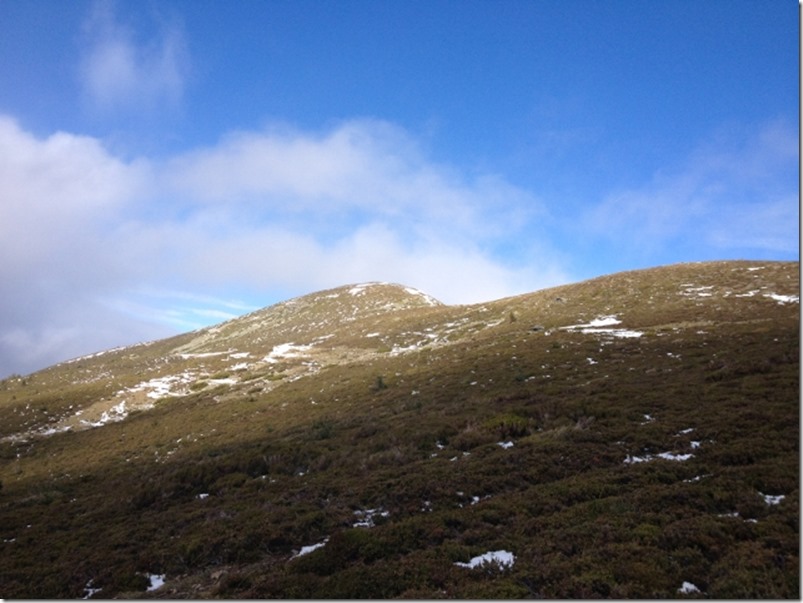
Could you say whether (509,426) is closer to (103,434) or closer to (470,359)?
(470,359)

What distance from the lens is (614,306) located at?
4797 cm

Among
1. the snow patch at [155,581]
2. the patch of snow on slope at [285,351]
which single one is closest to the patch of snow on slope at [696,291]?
the patch of snow on slope at [285,351]

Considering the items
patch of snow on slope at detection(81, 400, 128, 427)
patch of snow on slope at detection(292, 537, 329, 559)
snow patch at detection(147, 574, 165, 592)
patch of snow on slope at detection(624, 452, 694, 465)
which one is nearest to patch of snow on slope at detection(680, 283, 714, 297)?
patch of snow on slope at detection(624, 452, 694, 465)

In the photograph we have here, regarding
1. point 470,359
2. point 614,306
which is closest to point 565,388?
point 470,359

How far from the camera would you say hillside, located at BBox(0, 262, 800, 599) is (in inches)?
333

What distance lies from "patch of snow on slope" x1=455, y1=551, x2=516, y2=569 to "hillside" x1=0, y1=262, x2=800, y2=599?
66mm

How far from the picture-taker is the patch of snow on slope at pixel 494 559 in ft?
28.4

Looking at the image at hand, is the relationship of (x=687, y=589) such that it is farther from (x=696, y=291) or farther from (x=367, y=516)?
(x=696, y=291)

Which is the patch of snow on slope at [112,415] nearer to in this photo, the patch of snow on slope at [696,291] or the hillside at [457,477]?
the hillside at [457,477]

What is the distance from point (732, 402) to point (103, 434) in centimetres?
4046

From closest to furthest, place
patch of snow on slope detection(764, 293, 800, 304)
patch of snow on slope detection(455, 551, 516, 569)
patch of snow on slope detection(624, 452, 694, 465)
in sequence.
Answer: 1. patch of snow on slope detection(455, 551, 516, 569)
2. patch of snow on slope detection(624, 452, 694, 465)
3. patch of snow on slope detection(764, 293, 800, 304)

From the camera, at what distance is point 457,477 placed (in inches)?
552

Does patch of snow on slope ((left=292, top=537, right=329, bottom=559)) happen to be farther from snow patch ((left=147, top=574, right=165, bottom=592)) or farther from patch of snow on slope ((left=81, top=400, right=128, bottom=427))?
patch of snow on slope ((left=81, top=400, right=128, bottom=427))

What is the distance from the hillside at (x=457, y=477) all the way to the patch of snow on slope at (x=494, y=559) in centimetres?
7
